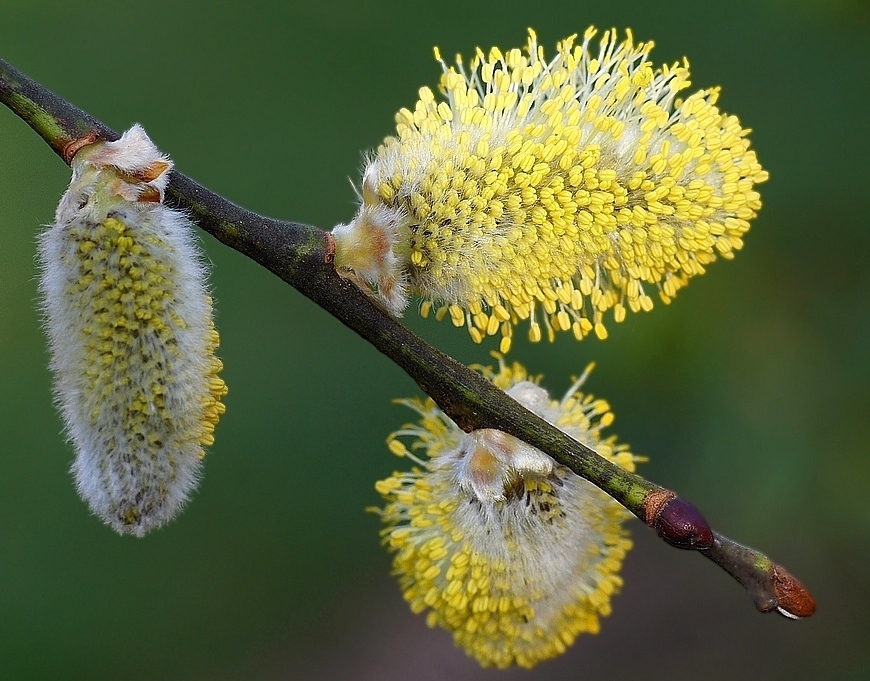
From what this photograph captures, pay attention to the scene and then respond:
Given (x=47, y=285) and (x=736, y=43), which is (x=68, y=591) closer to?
(x=47, y=285)

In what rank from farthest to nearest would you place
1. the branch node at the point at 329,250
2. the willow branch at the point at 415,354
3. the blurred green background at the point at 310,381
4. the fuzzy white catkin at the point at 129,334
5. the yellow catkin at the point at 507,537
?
the blurred green background at the point at 310,381 < the yellow catkin at the point at 507,537 < the branch node at the point at 329,250 < the willow branch at the point at 415,354 < the fuzzy white catkin at the point at 129,334

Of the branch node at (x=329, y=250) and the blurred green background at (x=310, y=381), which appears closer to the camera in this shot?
the branch node at (x=329, y=250)

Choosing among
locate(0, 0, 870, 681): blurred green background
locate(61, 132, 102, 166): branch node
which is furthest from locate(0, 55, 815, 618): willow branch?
locate(0, 0, 870, 681): blurred green background

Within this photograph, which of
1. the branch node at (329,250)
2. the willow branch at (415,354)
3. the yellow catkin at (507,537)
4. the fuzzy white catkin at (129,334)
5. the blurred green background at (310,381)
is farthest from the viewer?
the blurred green background at (310,381)

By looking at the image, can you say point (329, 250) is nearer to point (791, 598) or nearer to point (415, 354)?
point (415, 354)

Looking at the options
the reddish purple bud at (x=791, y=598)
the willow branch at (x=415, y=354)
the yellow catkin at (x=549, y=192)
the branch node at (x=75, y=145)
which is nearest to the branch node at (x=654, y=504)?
the willow branch at (x=415, y=354)

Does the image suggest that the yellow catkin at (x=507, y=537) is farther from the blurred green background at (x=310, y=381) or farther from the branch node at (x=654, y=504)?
the blurred green background at (x=310, y=381)
